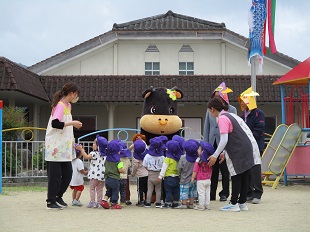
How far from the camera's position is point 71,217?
293 inches

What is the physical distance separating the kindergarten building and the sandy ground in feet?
34.3

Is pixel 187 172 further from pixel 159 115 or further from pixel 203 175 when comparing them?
pixel 159 115

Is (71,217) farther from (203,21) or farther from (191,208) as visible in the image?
(203,21)

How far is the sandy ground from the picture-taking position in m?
6.54

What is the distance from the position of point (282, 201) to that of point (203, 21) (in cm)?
1577

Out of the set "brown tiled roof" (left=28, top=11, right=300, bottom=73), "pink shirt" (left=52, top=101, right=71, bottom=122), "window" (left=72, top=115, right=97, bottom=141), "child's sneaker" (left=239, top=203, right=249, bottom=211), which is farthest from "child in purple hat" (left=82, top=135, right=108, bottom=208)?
"brown tiled roof" (left=28, top=11, right=300, bottom=73)

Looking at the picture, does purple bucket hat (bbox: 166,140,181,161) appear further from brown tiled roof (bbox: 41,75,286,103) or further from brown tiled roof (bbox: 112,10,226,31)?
brown tiled roof (bbox: 112,10,226,31)

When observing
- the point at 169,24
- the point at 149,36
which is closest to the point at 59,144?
the point at 149,36

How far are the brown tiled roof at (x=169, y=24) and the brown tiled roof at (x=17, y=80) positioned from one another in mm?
4979

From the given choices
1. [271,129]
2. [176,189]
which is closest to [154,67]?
[271,129]

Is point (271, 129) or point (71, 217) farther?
point (271, 129)

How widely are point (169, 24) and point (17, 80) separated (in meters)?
9.15

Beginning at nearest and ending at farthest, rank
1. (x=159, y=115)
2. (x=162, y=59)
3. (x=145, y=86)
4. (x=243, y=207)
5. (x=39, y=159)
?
(x=243, y=207), (x=159, y=115), (x=39, y=159), (x=145, y=86), (x=162, y=59)

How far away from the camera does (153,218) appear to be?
7410 millimetres
